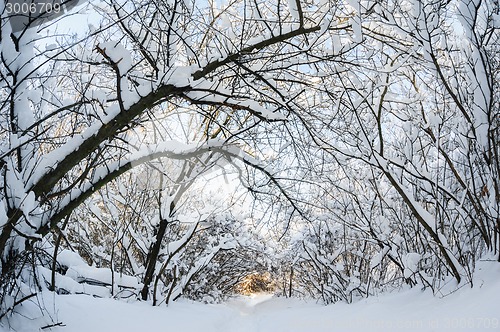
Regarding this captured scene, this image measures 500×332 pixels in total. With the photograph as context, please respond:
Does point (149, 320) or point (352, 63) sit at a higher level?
point (352, 63)

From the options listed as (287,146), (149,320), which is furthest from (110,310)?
(287,146)

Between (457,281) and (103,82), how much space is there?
4.23 m

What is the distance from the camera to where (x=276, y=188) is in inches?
154

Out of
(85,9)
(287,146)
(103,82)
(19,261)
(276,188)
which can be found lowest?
(19,261)

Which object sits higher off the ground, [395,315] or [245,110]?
[245,110]

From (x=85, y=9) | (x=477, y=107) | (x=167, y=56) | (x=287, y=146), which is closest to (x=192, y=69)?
(x=167, y=56)

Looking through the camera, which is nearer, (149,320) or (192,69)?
(192,69)

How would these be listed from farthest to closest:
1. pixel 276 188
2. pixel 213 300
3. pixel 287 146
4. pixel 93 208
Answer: pixel 213 300 < pixel 93 208 < pixel 276 188 < pixel 287 146

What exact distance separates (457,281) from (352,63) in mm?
2187

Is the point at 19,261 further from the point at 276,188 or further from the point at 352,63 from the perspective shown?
the point at 352,63

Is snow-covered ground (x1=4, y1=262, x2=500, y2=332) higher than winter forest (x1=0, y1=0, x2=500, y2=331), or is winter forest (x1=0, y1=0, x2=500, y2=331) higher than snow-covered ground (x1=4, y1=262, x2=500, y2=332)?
winter forest (x1=0, y1=0, x2=500, y2=331)

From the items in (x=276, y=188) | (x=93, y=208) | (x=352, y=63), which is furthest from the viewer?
(x=93, y=208)

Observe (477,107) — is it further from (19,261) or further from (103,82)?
(103,82)

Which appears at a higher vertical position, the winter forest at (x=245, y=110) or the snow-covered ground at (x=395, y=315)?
the winter forest at (x=245, y=110)
